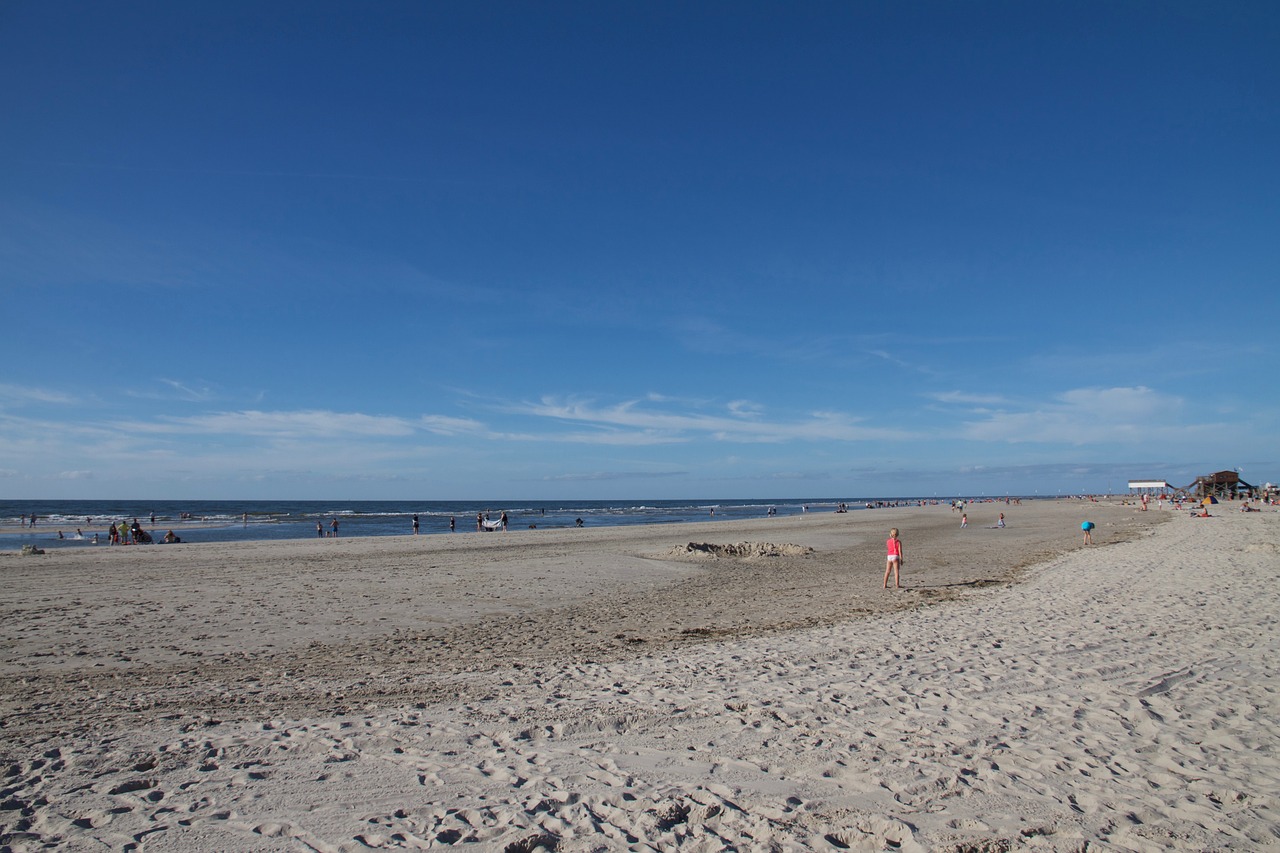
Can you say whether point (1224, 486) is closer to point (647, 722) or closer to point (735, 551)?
point (735, 551)

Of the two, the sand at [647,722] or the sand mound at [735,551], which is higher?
the sand at [647,722]

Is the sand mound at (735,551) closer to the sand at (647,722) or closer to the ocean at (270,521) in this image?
the sand at (647,722)

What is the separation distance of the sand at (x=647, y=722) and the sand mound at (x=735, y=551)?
9.39m

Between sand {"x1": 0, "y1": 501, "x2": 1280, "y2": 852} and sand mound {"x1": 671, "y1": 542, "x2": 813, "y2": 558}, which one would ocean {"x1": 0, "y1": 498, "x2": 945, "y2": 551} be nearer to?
sand mound {"x1": 671, "y1": 542, "x2": 813, "y2": 558}

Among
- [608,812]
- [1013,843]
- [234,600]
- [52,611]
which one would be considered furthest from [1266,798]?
[52,611]

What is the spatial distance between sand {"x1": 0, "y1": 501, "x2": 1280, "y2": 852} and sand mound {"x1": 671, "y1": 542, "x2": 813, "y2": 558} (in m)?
9.39

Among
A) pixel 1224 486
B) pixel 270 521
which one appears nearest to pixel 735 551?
pixel 270 521

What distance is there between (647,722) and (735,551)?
18090 mm

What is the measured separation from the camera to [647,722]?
20.1ft

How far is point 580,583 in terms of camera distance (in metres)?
16.8

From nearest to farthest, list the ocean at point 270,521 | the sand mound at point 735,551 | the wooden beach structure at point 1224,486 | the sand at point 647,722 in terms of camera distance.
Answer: the sand at point 647,722 → the sand mound at point 735,551 → the ocean at point 270,521 → the wooden beach structure at point 1224,486

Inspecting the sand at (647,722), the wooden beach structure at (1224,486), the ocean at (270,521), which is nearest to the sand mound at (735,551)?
the sand at (647,722)

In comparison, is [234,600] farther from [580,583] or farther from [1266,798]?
[1266,798]

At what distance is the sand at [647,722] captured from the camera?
4273 millimetres
